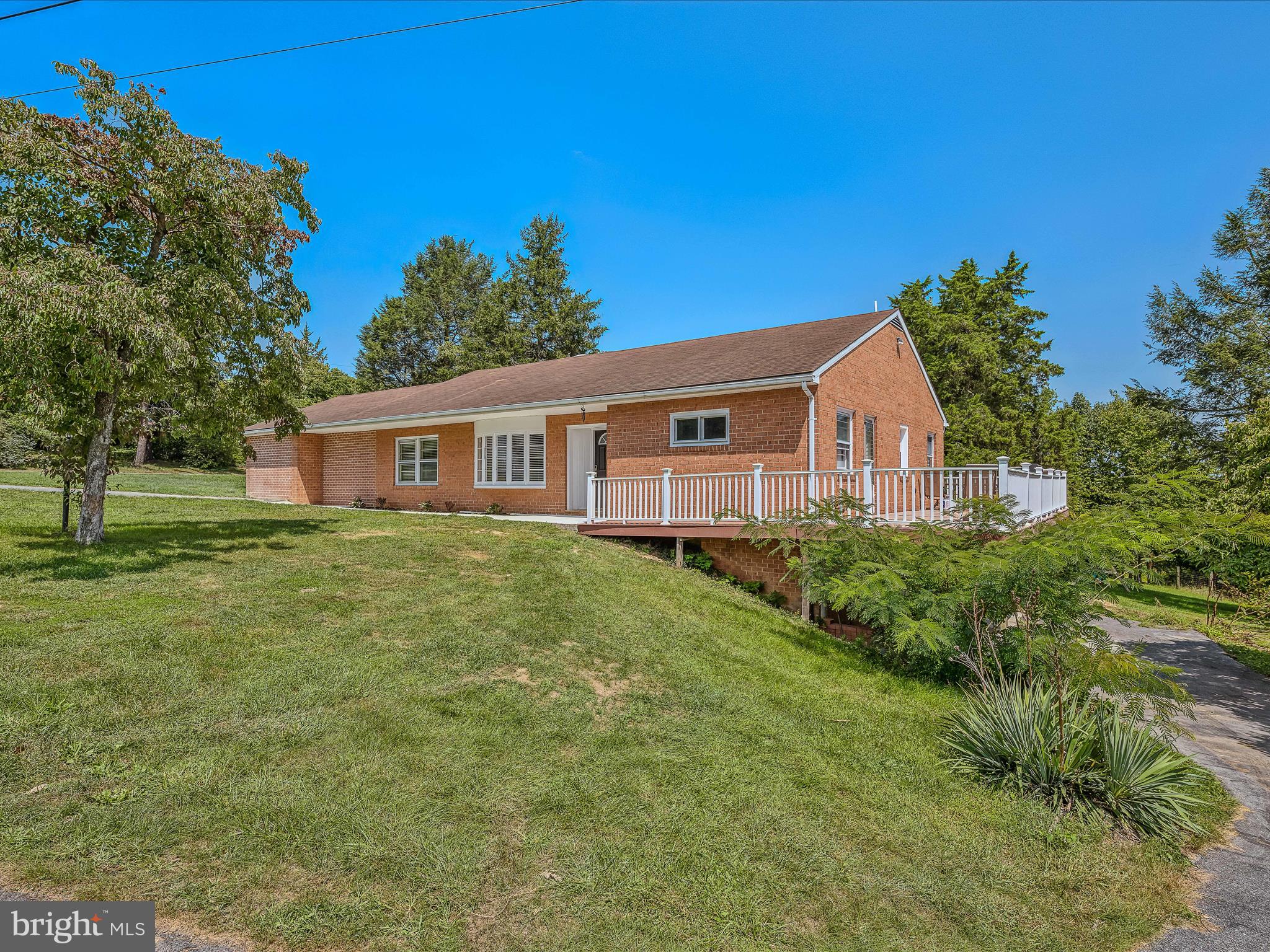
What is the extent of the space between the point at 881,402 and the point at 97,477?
51.5ft

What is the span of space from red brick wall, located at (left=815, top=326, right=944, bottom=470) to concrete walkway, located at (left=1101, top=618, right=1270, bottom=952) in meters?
6.68

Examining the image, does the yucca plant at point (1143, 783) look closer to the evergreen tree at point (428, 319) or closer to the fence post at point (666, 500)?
the fence post at point (666, 500)

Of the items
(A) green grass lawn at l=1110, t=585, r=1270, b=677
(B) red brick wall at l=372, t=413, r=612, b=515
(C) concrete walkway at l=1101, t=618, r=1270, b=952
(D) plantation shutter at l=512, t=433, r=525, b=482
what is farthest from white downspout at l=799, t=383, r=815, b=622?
(D) plantation shutter at l=512, t=433, r=525, b=482

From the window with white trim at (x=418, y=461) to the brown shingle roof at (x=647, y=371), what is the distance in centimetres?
112

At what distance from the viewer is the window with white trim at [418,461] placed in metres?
19.9

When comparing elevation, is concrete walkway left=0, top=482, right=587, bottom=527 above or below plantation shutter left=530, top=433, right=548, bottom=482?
below

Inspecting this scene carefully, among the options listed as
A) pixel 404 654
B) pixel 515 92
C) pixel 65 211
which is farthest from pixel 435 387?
pixel 404 654

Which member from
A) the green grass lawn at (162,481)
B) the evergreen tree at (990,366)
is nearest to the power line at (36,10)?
the green grass lawn at (162,481)

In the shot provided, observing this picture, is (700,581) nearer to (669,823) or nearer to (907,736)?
(907,736)

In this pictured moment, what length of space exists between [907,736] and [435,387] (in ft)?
71.6

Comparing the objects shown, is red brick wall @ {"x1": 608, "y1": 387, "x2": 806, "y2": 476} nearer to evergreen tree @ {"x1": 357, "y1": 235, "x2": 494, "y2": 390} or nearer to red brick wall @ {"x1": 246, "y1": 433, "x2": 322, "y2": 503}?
red brick wall @ {"x1": 246, "y1": 433, "x2": 322, "y2": 503}

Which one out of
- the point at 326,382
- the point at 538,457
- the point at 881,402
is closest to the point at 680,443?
the point at 538,457

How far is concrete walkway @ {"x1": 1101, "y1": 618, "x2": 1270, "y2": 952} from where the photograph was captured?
3.67 metres

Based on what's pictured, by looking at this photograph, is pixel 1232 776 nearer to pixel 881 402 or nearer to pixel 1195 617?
pixel 881 402
